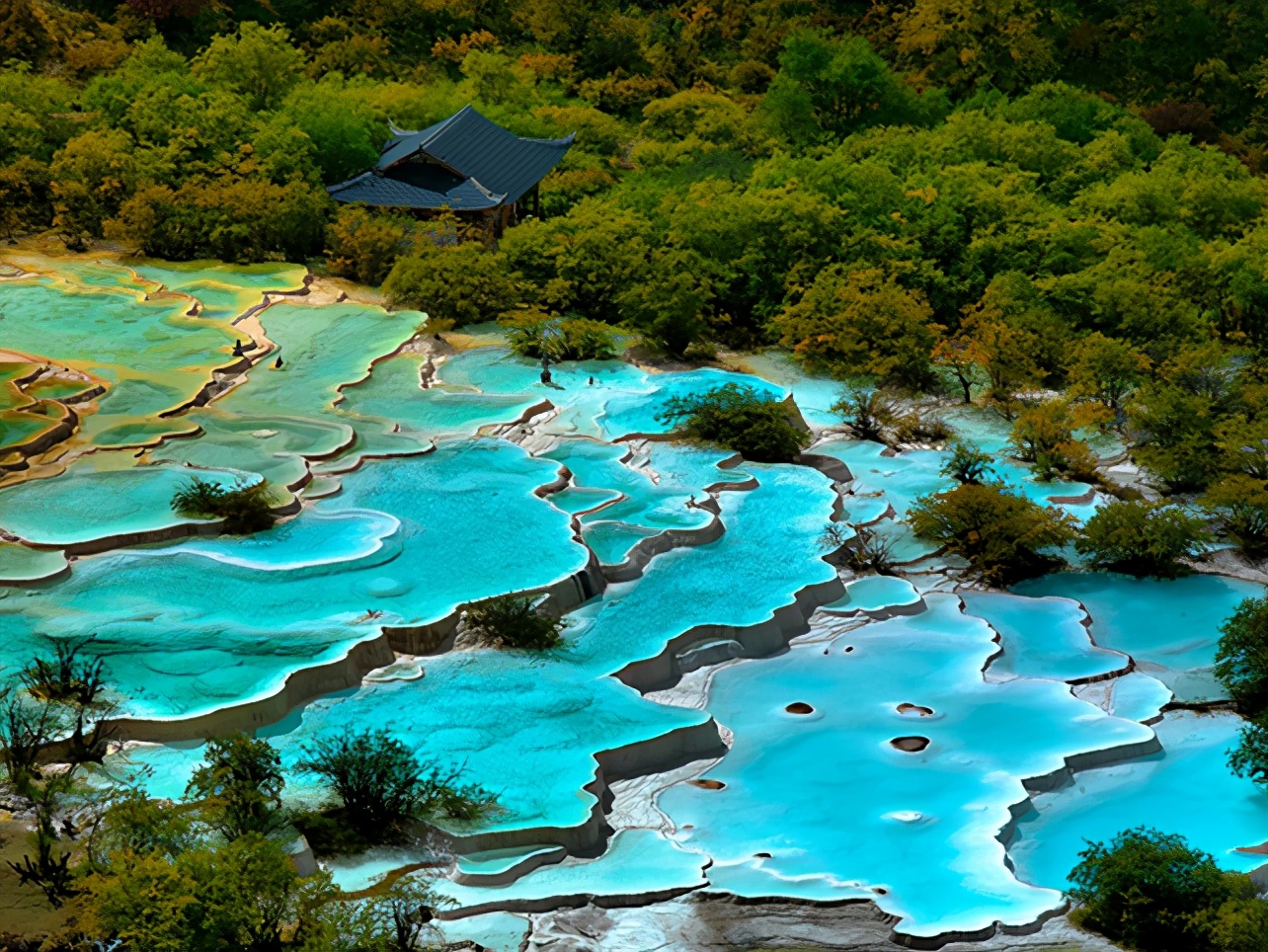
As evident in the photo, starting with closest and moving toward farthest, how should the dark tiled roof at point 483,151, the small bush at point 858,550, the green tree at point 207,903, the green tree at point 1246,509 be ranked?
the green tree at point 207,903 < the small bush at point 858,550 < the green tree at point 1246,509 < the dark tiled roof at point 483,151

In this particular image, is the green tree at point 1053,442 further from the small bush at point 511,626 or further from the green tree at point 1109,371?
the small bush at point 511,626

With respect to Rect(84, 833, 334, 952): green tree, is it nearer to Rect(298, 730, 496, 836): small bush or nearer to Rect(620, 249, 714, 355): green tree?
Rect(298, 730, 496, 836): small bush

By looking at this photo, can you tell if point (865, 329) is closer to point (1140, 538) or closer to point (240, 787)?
point (1140, 538)

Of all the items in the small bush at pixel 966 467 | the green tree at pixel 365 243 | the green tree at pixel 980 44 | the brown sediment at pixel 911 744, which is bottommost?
the green tree at pixel 365 243

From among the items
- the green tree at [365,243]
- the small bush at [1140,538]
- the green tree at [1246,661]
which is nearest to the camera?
the green tree at [1246,661]

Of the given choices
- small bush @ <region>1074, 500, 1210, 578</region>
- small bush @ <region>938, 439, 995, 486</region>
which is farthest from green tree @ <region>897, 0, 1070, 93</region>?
small bush @ <region>1074, 500, 1210, 578</region>

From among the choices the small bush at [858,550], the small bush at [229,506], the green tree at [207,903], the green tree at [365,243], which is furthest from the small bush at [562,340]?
the green tree at [207,903]
